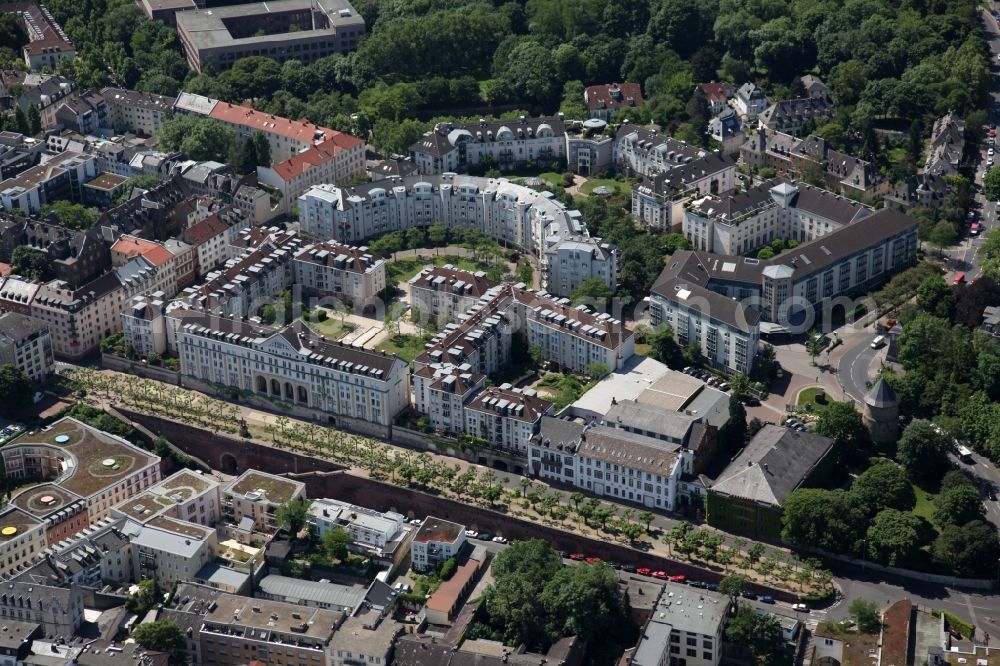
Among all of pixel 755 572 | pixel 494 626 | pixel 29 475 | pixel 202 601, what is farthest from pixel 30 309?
pixel 755 572

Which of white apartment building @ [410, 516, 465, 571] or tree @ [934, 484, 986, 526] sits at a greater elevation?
tree @ [934, 484, 986, 526]

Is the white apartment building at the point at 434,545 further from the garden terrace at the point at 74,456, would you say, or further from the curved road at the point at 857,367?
the curved road at the point at 857,367

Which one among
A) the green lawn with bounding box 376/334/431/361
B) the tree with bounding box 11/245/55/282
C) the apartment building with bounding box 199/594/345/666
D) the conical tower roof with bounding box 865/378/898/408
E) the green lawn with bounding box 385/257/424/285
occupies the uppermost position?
the tree with bounding box 11/245/55/282

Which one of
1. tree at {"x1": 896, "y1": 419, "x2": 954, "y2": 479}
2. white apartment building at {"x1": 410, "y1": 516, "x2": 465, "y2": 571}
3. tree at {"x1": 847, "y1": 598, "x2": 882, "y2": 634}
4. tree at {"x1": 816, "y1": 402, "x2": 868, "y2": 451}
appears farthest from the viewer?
tree at {"x1": 816, "y1": 402, "x2": 868, "y2": 451}

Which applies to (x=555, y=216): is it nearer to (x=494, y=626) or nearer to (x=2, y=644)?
(x=494, y=626)

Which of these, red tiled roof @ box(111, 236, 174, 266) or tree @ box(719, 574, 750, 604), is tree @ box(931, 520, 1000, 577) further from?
red tiled roof @ box(111, 236, 174, 266)

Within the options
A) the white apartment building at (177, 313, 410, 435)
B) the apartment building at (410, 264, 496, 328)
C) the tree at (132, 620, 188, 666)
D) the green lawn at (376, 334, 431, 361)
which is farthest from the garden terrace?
the apartment building at (410, 264, 496, 328)

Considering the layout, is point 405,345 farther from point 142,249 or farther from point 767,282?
point 767,282
